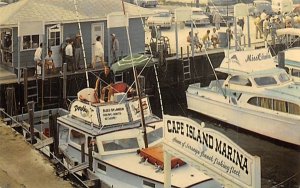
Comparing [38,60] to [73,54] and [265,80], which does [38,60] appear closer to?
[73,54]

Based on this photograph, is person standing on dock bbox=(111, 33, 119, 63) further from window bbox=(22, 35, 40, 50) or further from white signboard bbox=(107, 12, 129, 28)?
window bbox=(22, 35, 40, 50)

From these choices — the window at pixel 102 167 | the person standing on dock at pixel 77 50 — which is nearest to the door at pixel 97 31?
the person standing on dock at pixel 77 50

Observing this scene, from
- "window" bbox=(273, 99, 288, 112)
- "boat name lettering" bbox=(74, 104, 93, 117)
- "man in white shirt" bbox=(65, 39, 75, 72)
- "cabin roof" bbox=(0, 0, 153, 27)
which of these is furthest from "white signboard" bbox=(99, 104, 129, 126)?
"cabin roof" bbox=(0, 0, 153, 27)

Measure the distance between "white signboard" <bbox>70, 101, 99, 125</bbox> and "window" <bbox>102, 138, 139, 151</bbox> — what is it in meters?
0.87

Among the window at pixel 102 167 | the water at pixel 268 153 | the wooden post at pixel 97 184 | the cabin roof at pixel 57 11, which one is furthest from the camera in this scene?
the cabin roof at pixel 57 11

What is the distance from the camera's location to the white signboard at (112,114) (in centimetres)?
1765

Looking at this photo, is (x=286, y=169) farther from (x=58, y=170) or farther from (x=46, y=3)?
(x=46, y=3)

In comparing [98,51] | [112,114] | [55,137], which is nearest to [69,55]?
[98,51]

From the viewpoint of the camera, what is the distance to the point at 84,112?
59.7 ft

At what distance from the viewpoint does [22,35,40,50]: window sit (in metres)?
25.1

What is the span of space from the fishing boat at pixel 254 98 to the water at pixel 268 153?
0.28 m

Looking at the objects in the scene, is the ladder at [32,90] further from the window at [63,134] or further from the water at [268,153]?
the water at [268,153]

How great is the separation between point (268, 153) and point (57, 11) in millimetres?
11335

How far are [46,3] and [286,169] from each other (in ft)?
43.9
